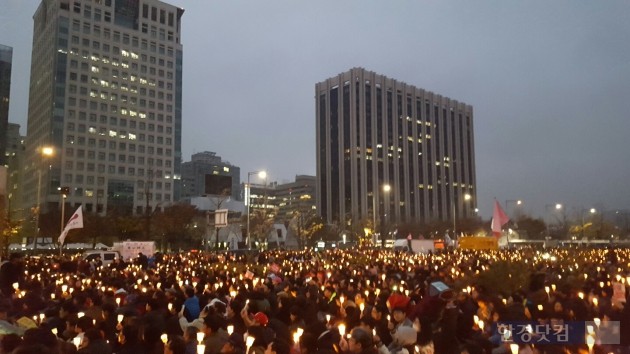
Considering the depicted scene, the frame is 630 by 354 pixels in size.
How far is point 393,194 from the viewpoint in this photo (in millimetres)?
135750

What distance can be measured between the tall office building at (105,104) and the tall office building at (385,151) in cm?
4096

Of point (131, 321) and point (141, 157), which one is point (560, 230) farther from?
point (131, 321)

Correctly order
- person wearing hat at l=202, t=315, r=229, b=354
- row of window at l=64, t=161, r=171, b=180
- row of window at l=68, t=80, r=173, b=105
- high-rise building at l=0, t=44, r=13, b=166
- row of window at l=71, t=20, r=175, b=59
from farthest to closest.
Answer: row of window at l=71, t=20, r=175, b=59 < row of window at l=68, t=80, r=173, b=105 < row of window at l=64, t=161, r=171, b=180 < high-rise building at l=0, t=44, r=13, b=166 < person wearing hat at l=202, t=315, r=229, b=354

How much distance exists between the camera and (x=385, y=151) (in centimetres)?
13625

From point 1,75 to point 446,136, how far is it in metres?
112

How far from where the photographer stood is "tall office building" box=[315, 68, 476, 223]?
434 feet

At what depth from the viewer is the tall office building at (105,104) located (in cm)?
9619

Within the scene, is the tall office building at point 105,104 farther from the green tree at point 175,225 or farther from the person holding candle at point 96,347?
the person holding candle at point 96,347

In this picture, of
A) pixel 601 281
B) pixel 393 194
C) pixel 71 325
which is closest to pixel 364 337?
pixel 71 325

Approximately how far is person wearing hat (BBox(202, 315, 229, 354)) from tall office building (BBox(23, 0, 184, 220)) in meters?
91.4

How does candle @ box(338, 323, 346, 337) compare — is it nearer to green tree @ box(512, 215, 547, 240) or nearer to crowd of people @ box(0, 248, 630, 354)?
crowd of people @ box(0, 248, 630, 354)

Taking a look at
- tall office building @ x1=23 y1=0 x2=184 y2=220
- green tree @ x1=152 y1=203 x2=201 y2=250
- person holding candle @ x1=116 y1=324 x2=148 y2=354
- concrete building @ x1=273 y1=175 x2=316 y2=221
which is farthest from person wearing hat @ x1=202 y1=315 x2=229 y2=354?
concrete building @ x1=273 y1=175 x2=316 y2=221

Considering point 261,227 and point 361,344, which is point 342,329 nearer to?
point 361,344

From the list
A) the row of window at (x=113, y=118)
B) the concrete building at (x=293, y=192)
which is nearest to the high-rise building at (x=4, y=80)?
the row of window at (x=113, y=118)
